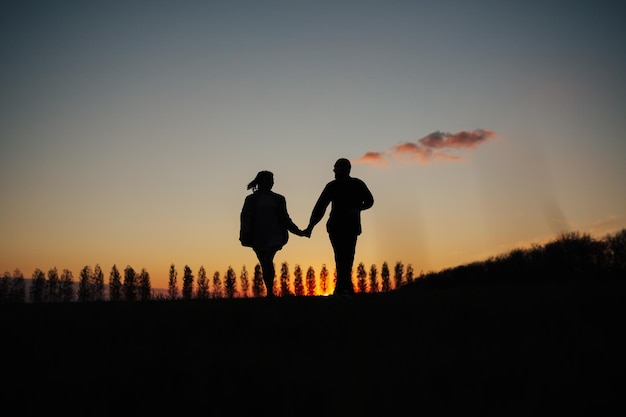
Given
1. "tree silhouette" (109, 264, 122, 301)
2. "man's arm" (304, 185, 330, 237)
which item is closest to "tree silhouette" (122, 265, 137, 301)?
"tree silhouette" (109, 264, 122, 301)

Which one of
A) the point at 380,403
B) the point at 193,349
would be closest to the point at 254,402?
the point at 380,403

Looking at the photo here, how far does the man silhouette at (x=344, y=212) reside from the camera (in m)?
15.0

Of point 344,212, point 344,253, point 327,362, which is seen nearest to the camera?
point 327,362

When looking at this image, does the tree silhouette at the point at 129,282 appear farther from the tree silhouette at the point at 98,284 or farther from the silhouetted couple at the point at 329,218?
the silhouetted couple at the point at 329,218

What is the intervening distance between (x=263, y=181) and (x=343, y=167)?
2.09 metres

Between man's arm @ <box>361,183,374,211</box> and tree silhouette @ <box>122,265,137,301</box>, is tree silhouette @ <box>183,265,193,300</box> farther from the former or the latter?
man's arm @ <box>361,183,374,211</box>

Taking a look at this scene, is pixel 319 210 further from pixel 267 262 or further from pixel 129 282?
pixel 129 282

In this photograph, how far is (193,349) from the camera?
7273 mm

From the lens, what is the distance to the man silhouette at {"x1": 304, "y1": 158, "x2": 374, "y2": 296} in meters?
15.0

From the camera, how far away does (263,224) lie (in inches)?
596

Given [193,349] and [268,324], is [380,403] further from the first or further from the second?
[268,324]

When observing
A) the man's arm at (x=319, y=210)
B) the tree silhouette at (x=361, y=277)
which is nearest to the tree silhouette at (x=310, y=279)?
the tree silhouette at (x=361, y=277)

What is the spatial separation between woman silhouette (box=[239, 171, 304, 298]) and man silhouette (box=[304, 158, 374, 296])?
131 cm

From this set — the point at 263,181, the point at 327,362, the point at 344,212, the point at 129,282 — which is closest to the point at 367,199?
the point at 344,212
